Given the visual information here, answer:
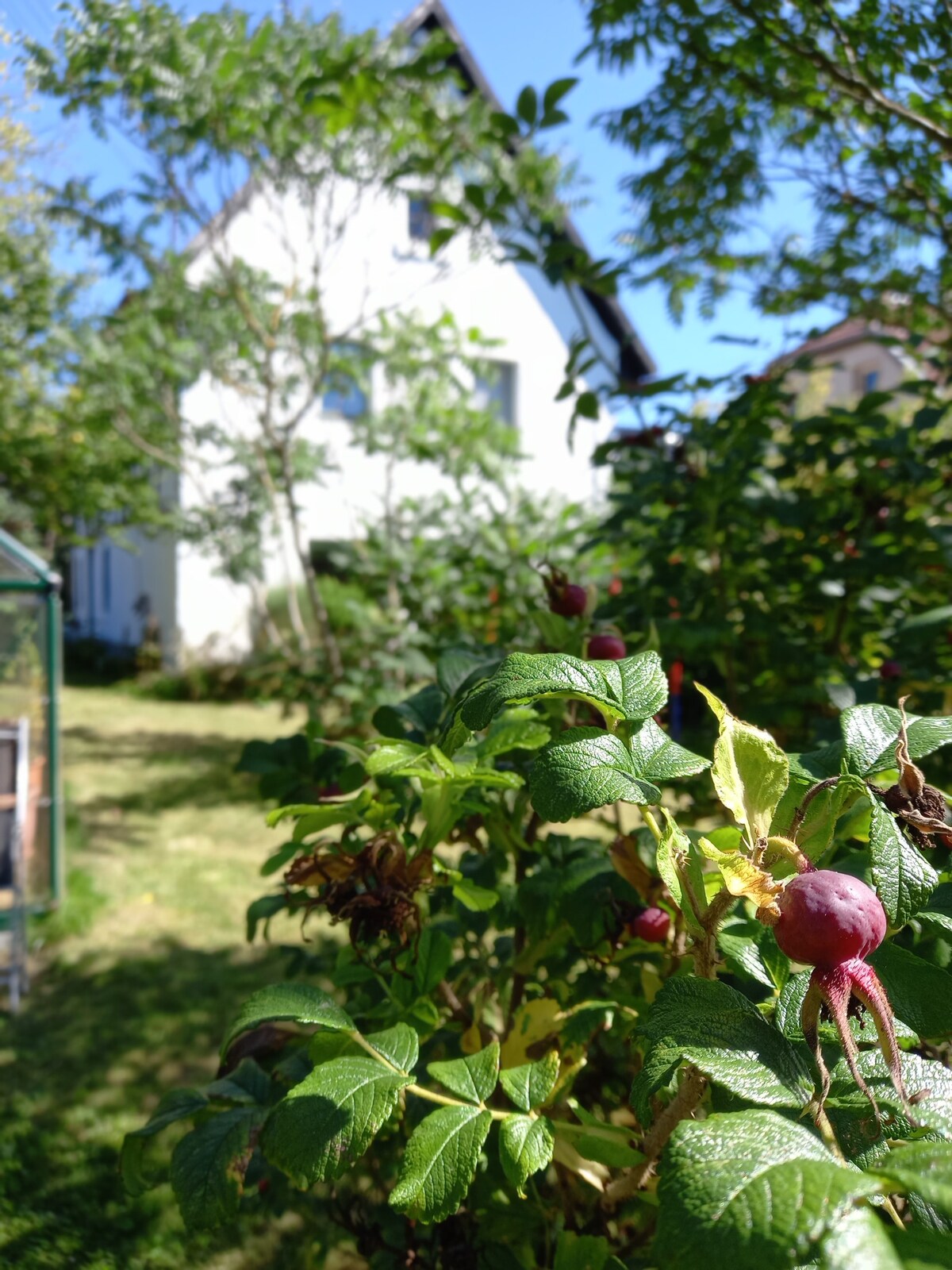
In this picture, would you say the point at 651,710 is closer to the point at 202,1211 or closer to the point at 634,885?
the point at 634,885

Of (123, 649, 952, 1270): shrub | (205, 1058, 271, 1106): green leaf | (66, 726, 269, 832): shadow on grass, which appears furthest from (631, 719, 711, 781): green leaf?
(66, 726, 269, 832): shadow on grass

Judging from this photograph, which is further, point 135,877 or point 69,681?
point 69,681

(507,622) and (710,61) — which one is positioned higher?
(710,61)

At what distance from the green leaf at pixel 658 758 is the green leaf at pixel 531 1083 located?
1.01ft

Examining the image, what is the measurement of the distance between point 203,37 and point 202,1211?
503cm

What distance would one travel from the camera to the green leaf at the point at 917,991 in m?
0.61

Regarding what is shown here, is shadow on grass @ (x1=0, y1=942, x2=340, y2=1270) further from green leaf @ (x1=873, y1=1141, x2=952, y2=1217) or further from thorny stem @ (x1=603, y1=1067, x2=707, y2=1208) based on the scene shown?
green leaf @ (x1=873, y1=1141, x2=952, y2=1217)

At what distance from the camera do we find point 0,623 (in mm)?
4035

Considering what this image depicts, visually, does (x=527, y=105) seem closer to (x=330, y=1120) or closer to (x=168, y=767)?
(x=330, y=1120)

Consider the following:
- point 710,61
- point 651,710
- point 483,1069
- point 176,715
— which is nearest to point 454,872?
point 483,1069

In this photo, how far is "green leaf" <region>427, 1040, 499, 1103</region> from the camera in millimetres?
713

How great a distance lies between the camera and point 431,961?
91 cm

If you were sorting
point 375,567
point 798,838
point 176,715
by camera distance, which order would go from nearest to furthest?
point 798,838 → point 375,567 → point 176,715

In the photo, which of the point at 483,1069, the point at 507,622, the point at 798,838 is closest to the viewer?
the point at 798,838
